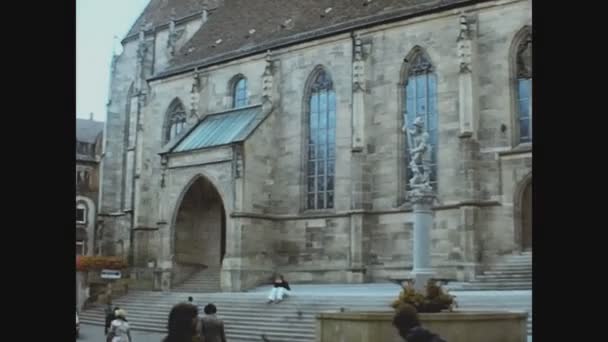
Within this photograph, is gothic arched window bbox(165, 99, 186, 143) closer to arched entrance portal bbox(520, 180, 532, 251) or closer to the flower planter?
arched entrance portal bbox(520, 180, 532, 251)

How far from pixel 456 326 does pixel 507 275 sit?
1010cm

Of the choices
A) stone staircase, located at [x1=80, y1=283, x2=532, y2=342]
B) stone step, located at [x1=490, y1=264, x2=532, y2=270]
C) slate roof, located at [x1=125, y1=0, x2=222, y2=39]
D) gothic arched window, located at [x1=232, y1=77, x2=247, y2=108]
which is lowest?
stone staircase, located at [x1=80, y1=283, x2=532, y2=342]

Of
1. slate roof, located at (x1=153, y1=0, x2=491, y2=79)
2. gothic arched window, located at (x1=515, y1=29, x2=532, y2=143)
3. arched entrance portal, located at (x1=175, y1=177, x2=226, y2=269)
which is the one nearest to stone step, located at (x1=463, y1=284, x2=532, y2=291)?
gothic arched window, located at (x1=515, y1=29, x2=532, y2=143)

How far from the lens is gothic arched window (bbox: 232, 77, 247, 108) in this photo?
3053 cm

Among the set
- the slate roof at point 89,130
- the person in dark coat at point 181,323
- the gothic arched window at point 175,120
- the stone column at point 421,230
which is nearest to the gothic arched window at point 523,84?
the stone column at point 421,230

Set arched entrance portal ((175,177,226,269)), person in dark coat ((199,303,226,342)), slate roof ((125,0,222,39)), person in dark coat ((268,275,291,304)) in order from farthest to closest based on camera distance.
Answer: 1. slate roof ((125,0,222,39))
2. arched entrance portal ((175,177,226,269))
3. person in dark coat ((268,275,291,304))
4. person in dark coat ((199,303,226,342))

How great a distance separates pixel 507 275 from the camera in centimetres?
2198

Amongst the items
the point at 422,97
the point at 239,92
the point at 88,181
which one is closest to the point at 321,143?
the point at 422,97

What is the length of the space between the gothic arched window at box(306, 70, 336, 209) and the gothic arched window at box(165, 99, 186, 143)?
6.12m

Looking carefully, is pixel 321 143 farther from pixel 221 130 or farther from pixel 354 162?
pixel 221 130

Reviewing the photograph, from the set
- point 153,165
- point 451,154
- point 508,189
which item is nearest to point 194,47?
point 153,165

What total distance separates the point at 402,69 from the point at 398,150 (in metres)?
2.34

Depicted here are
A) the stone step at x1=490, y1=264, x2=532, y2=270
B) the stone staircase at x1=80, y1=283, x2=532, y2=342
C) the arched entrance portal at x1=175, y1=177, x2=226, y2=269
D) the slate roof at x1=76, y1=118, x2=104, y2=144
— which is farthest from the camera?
the slate roof at x1=76, y1=118, x2=104, y2=144

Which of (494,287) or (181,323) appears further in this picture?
(494,287)
